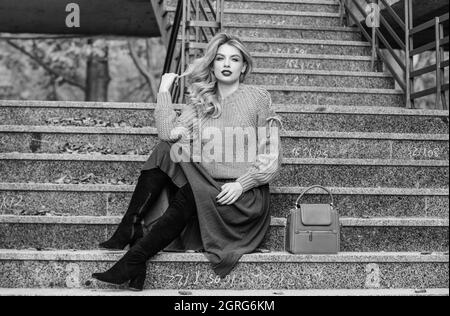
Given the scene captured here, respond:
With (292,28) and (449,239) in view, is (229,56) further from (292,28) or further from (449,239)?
(292,28)

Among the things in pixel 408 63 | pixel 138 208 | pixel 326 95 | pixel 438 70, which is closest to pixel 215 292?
pixel 138 208

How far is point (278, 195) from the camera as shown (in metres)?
4.39

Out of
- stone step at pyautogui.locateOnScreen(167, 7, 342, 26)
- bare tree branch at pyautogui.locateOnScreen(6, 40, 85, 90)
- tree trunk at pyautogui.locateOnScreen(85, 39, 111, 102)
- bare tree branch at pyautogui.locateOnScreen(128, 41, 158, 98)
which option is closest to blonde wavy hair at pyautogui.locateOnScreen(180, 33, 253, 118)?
stone step at pyautogui.locateOnScreen(167, 7, 342, 26)

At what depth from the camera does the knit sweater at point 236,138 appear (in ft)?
13.1

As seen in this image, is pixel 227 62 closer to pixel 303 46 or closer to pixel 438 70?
pixel 438 70

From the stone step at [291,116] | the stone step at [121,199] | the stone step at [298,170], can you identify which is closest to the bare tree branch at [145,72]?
the stone step at [291,116]

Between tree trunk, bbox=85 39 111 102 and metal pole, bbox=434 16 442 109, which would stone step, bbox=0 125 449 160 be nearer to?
metal pole, bbox=434 16 442 109

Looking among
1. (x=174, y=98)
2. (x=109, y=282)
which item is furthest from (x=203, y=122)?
(x=174, y=98)

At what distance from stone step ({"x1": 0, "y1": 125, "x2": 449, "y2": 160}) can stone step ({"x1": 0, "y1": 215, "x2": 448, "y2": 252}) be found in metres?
Answer: 0.81

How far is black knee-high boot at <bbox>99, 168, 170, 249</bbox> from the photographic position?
3896 mm

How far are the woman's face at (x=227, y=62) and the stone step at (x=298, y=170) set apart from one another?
705 mm

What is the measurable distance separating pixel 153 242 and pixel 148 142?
131cm

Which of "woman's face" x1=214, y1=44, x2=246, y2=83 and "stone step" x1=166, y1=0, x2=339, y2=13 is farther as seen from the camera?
"stone step" x1=166, y1=0, x2=339, y2=13
